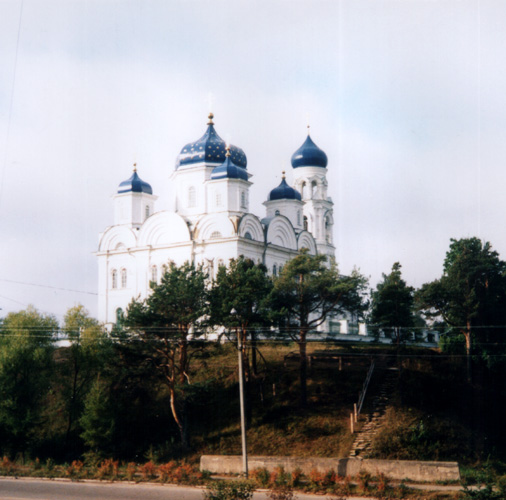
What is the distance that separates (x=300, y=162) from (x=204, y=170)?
922 centimetres

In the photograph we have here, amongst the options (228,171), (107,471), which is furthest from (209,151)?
(107,471)

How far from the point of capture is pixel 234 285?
28.4 metres

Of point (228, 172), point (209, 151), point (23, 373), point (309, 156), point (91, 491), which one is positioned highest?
point (309, 156)

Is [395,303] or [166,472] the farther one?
[395,303]

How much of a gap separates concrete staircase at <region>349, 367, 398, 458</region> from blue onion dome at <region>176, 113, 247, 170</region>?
16507mm

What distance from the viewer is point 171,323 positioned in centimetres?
2753

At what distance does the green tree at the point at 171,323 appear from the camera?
2730 cm

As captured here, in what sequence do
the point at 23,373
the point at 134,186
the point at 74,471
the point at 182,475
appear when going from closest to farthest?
the point at 182,475 → the point at 74,471 → the point at 23,373 → the point at 134,186

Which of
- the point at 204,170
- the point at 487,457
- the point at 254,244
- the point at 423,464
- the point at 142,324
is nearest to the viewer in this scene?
the point at 423,464

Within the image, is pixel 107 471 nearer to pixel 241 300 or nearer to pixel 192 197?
pixel 241 300

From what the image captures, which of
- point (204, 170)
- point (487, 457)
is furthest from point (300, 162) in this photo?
point (487, 457)

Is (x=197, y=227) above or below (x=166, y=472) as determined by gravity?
above

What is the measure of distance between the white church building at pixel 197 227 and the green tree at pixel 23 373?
1017 cm

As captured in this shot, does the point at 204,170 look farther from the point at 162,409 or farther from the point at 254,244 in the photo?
the point at 162,409
